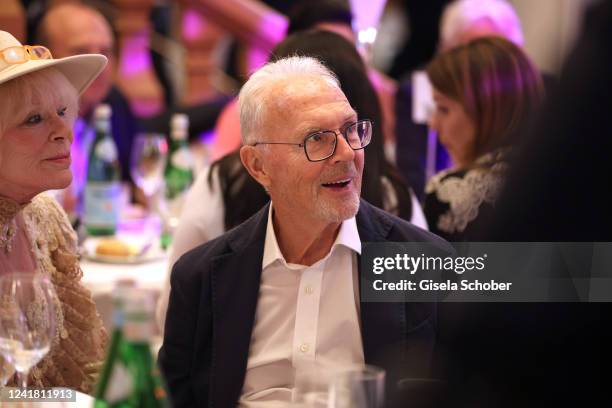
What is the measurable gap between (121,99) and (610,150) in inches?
157

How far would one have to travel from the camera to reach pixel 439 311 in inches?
82.7

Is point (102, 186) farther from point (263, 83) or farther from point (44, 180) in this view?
point (263, 83)

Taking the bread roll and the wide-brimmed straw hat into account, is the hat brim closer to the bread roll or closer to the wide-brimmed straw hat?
the wide-brimmed straw hat

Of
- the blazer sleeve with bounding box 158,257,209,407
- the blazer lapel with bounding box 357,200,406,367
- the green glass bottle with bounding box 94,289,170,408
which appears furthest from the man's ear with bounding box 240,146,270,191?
the green glass bottle with bounding box 94,289,170,408

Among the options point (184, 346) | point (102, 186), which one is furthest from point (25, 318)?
point (102, 186)

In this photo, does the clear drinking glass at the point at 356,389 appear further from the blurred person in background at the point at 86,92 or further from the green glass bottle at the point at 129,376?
the blurred person in background at the point at 86,92

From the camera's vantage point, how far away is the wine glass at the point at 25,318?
61.0 inches

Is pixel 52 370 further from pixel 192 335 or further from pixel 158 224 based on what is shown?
pixel 158 224

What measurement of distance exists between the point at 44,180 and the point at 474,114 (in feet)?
5.74

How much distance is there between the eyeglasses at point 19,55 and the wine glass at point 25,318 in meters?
0.65

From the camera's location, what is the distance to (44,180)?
206 centimetres

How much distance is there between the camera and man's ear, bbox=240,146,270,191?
2.09 meters

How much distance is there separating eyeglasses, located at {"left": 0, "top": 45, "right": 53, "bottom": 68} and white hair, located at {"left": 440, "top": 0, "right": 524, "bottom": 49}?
2.87 meters

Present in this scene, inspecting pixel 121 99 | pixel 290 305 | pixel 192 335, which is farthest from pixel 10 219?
pixel 121 99
